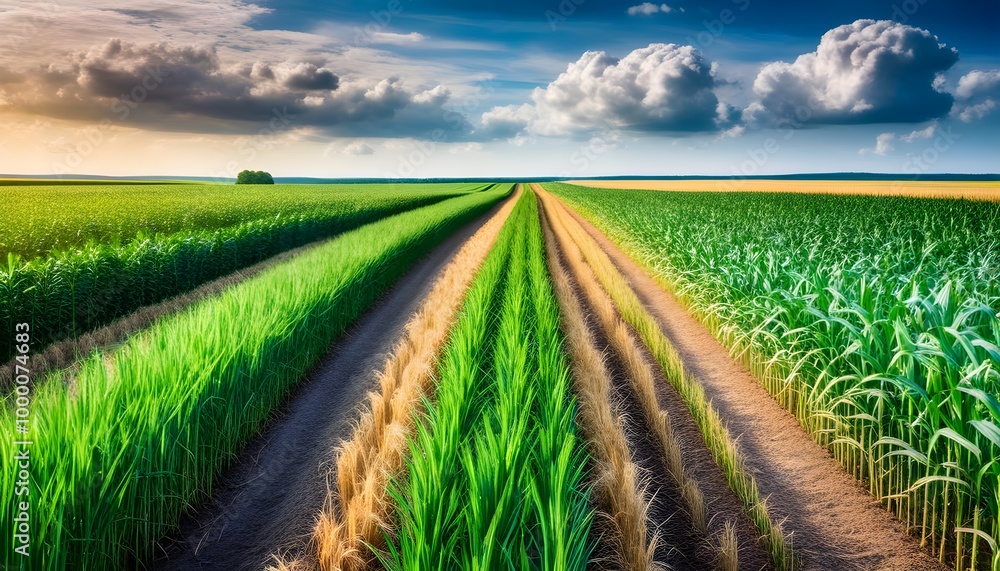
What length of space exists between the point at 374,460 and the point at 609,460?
1926mm

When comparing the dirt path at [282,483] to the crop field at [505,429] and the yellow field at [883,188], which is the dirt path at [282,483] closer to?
the crop field at [505,429]

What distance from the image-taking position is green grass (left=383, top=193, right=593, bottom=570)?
8.44 ft

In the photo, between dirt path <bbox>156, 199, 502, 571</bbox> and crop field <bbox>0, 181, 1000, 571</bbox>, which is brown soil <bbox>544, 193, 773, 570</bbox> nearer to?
crop field <bbox>0, 181, 1000, 571</bbox>

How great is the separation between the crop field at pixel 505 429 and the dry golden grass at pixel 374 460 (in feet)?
0.08

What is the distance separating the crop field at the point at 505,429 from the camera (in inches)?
119

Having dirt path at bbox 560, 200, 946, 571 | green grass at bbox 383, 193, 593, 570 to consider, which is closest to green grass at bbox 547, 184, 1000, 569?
dirt path at bbox 560, 200, 946, 571

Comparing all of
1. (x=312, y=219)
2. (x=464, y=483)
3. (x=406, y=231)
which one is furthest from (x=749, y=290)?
(x=312, y=219)

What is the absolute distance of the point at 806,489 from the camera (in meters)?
4.42

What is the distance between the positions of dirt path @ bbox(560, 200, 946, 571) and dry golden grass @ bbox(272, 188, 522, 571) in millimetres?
2952

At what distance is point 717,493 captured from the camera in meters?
4.32

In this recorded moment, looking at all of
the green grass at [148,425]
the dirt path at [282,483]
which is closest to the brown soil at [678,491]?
the dirt path at [282,483]

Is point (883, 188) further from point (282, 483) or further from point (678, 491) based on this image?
point (282, 483)

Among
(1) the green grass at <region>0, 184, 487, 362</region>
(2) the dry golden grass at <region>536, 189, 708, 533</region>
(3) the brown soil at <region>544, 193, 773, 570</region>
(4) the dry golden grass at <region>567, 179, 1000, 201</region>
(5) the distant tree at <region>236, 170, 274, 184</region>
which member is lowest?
(3) the brown soil at <region>544, 193, 773, 570</region>

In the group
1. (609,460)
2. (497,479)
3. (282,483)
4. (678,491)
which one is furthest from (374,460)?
(678,491)
